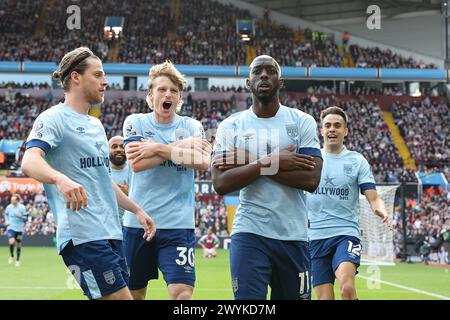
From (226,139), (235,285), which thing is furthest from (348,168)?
(235,285)

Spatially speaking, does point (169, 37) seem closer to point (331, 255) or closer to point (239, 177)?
point (331, 255)

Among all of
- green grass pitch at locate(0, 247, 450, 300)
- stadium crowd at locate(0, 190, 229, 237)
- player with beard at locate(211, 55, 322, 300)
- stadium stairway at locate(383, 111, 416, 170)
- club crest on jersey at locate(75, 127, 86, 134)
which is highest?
stadium stairway at locate(383, 111, 416, 170)

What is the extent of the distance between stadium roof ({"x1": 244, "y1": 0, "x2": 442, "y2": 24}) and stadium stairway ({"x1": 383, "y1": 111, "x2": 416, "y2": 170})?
399 inches

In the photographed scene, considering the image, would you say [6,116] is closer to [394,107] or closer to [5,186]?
[5,186]

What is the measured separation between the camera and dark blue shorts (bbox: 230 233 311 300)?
502cm

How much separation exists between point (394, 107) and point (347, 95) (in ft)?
11.6

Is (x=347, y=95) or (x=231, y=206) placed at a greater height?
(x=347, y=95)

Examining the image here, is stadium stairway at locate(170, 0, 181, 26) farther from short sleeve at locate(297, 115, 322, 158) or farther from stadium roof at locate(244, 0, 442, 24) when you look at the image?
short sleeve at locate(297, 115, 322, 158)

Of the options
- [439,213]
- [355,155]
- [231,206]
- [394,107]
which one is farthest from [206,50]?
[355,155]

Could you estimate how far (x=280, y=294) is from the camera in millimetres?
5156

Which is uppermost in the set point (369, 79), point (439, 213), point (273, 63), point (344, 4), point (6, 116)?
point (344, 4)

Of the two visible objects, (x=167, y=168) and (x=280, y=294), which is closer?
(x=280, y=294)

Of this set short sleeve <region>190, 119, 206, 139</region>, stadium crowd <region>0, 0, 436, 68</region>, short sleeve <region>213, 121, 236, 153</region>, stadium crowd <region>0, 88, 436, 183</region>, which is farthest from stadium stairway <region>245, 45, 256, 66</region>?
short sleeve <region>213, 121, 236, 153</region>

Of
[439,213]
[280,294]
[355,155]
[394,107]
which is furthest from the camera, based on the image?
[394,107]
